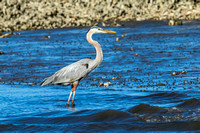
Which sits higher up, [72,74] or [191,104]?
[72,74]

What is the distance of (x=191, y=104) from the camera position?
1072 cm

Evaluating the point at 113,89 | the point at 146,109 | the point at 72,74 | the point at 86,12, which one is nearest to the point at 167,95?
the point at 146,109

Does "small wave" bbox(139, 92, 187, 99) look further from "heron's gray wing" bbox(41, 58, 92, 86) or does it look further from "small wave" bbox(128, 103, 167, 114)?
"heron's gray wing" bbox(41, 58, 92, 86)

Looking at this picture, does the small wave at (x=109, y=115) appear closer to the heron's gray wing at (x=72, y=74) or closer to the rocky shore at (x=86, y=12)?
the heron's gray wing at (x=72, y=74)

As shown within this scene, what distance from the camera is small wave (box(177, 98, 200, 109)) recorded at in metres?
10.6

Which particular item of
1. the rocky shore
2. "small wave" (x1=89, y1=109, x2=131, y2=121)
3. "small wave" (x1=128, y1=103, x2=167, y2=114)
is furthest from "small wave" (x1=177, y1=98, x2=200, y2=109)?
the rocky shore

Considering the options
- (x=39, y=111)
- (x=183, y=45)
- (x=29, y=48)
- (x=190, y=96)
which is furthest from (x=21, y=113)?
(x=29, y=48)

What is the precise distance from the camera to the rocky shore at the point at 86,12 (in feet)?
123

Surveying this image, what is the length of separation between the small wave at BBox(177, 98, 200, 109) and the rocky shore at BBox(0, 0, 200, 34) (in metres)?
24.9

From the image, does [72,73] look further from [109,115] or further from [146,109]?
[146,109]

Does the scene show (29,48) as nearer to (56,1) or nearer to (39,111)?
(39,111)

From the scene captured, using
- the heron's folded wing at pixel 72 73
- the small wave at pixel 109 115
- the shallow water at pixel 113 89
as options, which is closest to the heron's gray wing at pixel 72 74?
the heron's folded wing at pixel 72 73

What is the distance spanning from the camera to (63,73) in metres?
11.9

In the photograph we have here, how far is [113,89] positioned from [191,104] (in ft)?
9.85
